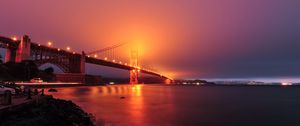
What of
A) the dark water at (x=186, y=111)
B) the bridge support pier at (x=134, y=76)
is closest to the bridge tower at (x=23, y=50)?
the dark water at (x=186, y=111)

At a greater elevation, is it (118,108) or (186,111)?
(118,108)

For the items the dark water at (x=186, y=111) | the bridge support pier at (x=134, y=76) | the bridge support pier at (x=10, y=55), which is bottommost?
the dark water at (x=186, y=111)

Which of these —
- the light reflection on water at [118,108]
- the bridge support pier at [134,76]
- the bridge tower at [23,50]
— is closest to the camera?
the light reflection on water at [118,108]

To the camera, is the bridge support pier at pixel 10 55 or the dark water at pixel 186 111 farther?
the bridge support pier at pixel 10 55

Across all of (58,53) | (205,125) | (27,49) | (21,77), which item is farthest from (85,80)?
(205,125)

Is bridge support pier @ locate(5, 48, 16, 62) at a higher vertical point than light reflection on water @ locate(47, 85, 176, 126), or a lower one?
higher

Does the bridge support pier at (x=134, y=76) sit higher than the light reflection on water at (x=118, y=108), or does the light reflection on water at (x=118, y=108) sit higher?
the bridge support pier at (x=134, y=76)

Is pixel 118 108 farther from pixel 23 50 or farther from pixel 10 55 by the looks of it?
pixel 10 55

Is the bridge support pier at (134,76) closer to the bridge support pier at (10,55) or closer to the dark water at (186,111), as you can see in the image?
the bridge support pier at (10,55)

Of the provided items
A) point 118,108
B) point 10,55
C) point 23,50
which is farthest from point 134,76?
point 118,108

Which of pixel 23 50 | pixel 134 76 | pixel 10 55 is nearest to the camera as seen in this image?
pixel 23 50

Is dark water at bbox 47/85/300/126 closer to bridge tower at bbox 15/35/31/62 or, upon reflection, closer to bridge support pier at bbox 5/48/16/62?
bridge tower at bbox 15/35/31/62

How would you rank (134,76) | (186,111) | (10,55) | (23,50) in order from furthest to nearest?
1. (134,76)
2. (10,55)
3. (23,50)
4. (186,111)

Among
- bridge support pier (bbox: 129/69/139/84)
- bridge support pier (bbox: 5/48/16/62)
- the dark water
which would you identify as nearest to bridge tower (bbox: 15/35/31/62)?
bridge support pier (bbox: 5/48/16/62)
